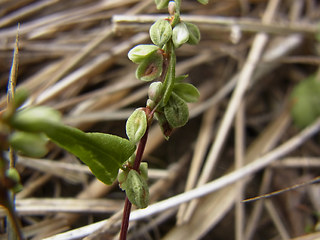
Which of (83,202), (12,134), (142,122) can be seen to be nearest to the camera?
(12,134)

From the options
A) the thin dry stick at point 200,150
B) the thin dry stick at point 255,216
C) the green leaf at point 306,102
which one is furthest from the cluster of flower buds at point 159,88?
the green leaf at point 306,102

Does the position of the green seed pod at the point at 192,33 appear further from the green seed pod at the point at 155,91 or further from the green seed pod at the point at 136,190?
the green seed pod at the point at 136,190

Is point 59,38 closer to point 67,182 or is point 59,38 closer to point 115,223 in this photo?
point 67,182

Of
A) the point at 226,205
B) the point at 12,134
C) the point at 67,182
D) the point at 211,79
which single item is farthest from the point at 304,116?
the point at 12,134

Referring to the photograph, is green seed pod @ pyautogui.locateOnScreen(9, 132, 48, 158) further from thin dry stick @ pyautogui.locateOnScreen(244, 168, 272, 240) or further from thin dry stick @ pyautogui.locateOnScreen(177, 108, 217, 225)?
thin dry stick @ pyautogui.locateOnScreen(244, 168, 272, 240)

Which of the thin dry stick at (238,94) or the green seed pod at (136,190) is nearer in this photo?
the green seed pod at (136,190)

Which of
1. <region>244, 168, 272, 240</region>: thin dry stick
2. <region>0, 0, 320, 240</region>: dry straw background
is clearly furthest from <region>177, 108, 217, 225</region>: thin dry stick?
<region>244, 168, 272, 240</region>: thin dry stick
